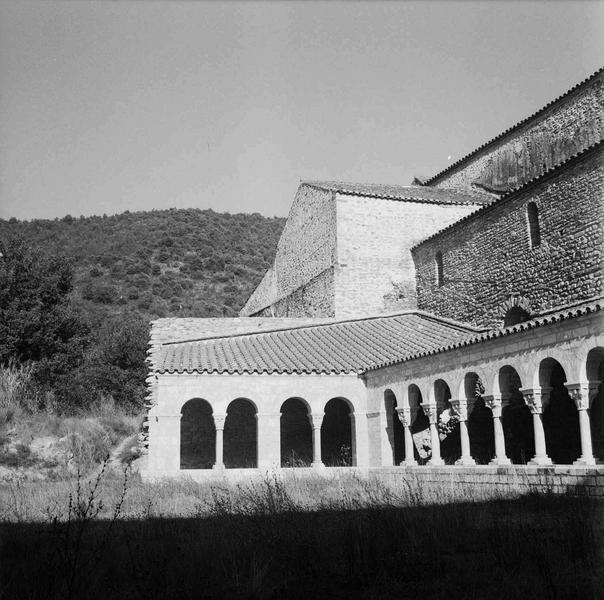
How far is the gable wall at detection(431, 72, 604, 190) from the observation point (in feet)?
68.4

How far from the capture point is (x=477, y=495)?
455 inches

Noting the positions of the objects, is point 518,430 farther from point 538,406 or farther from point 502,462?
point 538,406

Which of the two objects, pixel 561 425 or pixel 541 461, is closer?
pixel 541 461

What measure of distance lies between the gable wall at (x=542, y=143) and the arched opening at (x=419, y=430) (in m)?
7.83

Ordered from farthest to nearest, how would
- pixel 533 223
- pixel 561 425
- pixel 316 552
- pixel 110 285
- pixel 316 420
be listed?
pixel 110 285, pixel 533 223, pixel 316 420, pixel 561 425, pixel 316 552

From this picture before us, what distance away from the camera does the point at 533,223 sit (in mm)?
18125

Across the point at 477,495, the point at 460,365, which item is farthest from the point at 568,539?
the point at 460,365

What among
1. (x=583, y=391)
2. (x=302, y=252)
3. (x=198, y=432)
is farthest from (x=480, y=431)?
(x=302, y=252)

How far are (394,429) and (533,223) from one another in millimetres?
6553

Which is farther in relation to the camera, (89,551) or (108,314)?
(108,314)

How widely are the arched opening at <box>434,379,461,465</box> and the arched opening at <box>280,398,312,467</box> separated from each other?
407 centimetres

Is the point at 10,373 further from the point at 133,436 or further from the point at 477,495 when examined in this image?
the point at 477,495

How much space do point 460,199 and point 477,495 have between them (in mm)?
15378

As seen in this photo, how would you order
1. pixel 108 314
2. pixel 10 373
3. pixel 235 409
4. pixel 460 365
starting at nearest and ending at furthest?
pixel 460 365, pixel 235 409, pixel 10 373, pixel 108 314
